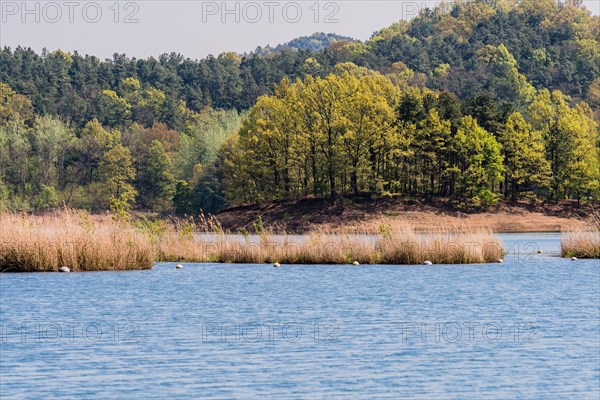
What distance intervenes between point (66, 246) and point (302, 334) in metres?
14.8

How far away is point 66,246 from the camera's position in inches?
1495

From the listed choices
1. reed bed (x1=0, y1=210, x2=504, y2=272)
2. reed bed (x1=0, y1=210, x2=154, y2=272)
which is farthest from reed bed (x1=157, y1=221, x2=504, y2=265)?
reed bed (x1=0, y1=210, x2=154, y2=272)

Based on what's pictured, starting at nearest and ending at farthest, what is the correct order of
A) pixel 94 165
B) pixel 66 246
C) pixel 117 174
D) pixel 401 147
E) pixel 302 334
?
pixel 302 334, pixel 66 246, pixel 401 147, pixel 117 174, pixel 94 165

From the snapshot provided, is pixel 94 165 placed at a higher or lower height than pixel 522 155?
higher

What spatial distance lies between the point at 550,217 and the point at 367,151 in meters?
16.8

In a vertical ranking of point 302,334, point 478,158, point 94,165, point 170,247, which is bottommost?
point 302,334

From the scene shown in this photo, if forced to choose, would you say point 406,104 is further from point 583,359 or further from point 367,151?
point 583,359

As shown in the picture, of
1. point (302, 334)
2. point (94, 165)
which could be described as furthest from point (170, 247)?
point (94, 165)

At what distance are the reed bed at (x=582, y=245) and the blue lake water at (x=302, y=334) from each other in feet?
14.4

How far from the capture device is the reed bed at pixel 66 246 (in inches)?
1478

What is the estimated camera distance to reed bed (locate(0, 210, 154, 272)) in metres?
37.5

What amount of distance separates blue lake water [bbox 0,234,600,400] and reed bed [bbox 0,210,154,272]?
589 millimetres

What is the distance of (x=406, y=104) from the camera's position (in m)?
97.9

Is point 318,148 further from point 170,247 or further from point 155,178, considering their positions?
point 170,247
